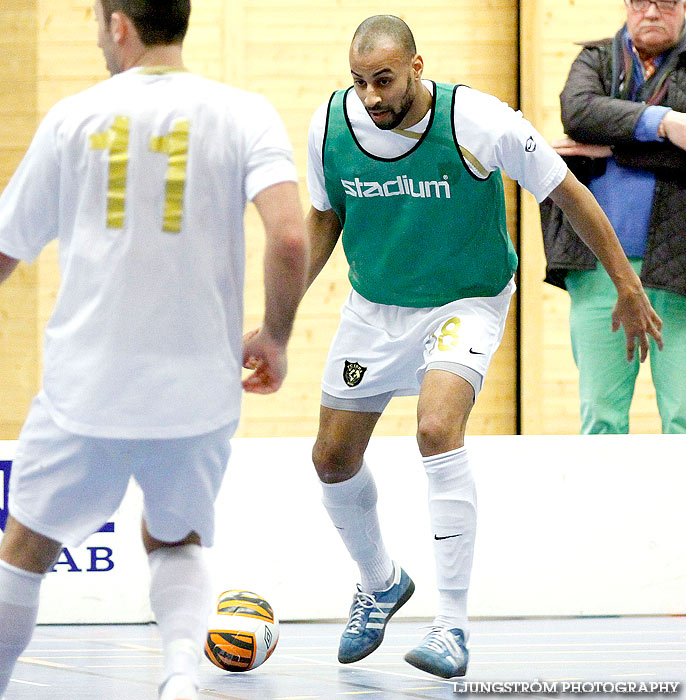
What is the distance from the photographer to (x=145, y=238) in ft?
7.88

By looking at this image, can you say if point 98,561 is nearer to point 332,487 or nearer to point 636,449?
point 332,487

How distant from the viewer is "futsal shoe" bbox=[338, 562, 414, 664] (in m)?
3.85

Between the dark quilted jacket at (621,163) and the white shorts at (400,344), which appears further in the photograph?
the dark quilted jacket at (621,163)

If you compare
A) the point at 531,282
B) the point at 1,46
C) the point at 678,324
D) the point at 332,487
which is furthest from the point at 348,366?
the point at 1,46

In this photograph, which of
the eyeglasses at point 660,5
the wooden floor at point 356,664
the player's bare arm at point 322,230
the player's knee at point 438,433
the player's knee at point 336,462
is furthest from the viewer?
the eyeglasses at point 660,5

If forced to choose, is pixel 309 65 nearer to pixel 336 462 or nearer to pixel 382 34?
pixel 382 34

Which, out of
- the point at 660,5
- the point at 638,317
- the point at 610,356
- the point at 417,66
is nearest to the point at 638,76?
the point at 660,5

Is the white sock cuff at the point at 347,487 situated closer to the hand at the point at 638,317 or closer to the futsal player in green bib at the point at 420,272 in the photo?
the futsal player in green bib at the point at 420,272

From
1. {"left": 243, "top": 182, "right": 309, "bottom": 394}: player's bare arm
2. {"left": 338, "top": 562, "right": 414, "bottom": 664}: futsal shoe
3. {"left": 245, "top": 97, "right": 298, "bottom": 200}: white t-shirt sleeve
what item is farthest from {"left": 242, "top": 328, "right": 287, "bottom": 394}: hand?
{"left": 338, "top": 562, "right": 414, "bottom": 664}: futsal shoe

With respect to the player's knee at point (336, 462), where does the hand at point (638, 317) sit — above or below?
above

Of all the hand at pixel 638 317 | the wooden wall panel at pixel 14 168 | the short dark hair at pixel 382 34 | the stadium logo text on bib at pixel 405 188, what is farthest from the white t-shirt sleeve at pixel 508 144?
the wooden wall panel at pixel 14 168

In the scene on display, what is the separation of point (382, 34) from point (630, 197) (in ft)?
5.66

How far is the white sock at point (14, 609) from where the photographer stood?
8.07ft

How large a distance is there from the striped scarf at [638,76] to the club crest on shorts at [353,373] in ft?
6.62
